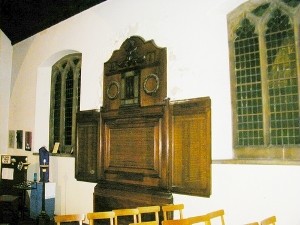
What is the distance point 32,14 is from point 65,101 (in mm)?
2179

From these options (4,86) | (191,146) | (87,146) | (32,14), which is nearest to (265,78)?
(191,146)

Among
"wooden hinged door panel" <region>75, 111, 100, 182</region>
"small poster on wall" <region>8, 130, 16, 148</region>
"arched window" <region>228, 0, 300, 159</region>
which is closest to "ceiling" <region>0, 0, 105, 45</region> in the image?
"wooden hinged door panel" <region>75, 111, 100, 182</region>

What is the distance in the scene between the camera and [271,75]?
12.1 ft

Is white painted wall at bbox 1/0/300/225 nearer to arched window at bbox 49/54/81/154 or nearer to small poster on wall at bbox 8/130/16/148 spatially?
arched window at bbox 49/54/81/154

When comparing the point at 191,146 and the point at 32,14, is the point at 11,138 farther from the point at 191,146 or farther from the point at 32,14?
the point at 191,146

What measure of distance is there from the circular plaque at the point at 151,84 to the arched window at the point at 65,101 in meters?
2.37

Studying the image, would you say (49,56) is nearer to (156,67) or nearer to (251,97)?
(156,67)

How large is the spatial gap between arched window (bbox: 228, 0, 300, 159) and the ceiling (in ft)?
9.64

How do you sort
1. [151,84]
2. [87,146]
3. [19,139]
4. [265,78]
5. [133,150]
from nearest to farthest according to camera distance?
[265,78], [151,84], [133,150], [87,146], [19,139]

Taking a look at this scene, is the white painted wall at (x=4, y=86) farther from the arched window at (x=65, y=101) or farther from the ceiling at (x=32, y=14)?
the arched window at (x=65, y=101)

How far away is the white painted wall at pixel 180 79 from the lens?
11.0ft

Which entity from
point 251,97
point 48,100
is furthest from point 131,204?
point 48,100

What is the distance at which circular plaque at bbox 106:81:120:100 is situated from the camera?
16.0ft

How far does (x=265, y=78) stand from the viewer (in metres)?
3.74
